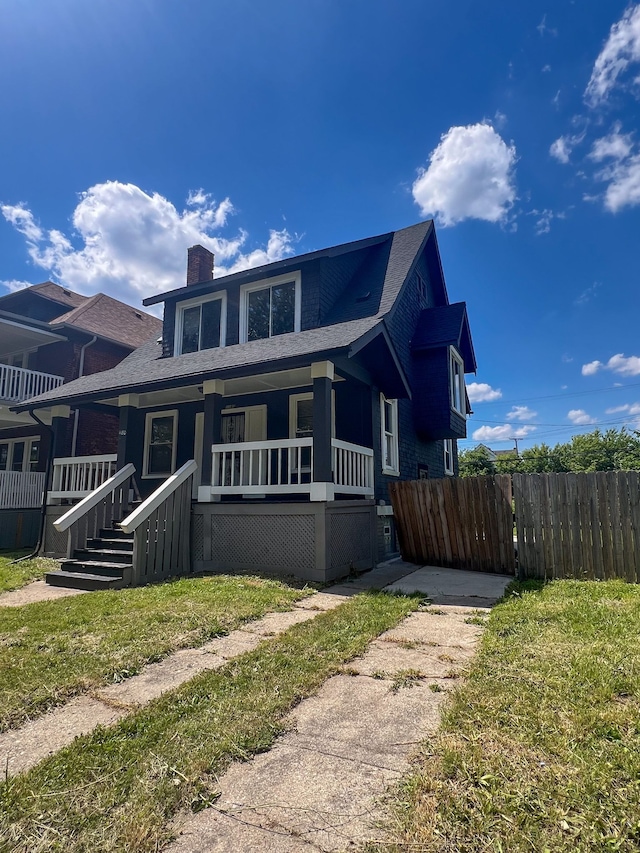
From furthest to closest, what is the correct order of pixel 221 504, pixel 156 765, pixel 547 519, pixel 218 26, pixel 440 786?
pixel 218 26 < pixel 221 504 < pixel 547 519 < pixel 156 765 < pixel 440 786

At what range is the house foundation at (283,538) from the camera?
7.72 meters

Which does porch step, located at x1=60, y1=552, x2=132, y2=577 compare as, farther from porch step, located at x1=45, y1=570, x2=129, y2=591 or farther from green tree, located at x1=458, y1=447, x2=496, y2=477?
green tree, located at x1=458, y1=447, x2=496, y2=477

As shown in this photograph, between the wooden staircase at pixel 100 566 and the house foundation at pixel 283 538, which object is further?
the house foundation at pixel 283 538

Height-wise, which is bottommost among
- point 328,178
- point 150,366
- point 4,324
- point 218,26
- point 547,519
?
point 547,519

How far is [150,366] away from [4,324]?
7.84m

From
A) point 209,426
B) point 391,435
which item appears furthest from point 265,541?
point 391,435

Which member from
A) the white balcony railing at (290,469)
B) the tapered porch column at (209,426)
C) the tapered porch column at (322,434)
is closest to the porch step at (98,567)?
the tapered porch column at (209,426)

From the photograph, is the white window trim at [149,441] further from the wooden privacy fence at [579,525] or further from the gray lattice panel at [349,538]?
the wooden privacy fence at [579,525]

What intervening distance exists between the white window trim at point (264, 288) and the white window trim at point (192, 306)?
57 cm

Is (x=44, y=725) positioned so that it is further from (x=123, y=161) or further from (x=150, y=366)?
(x=123, y=161)

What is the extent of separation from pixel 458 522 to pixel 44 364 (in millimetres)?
16954

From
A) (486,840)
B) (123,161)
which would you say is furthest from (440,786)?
(123,161)

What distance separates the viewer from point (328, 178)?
1327 cm

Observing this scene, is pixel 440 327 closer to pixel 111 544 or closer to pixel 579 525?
pixel 579 525
